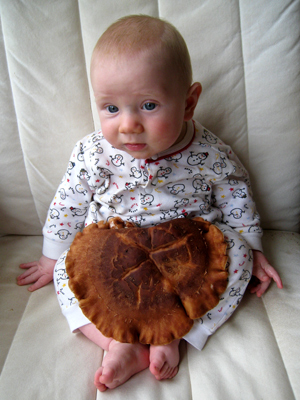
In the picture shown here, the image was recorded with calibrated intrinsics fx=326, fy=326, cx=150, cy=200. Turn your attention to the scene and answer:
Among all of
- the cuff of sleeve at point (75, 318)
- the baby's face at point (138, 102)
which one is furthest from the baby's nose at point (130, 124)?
the cuff of sleeve at point (75, 318)

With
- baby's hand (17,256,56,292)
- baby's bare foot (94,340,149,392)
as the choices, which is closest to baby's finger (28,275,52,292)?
baby's hand (17,256,56,292)

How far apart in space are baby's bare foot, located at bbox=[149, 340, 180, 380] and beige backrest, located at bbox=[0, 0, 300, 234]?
18.8 inches

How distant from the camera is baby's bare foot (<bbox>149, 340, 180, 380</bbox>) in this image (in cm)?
62

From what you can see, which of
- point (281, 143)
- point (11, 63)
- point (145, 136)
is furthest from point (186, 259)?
point (11, 63)

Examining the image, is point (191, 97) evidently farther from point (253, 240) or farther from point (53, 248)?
point (53, 248)

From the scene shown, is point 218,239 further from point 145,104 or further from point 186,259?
point 145,104

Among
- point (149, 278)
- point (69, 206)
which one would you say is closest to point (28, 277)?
point (69, 206)

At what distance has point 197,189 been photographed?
31.0 inches

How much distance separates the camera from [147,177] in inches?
29.5

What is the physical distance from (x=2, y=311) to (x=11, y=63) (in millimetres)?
597

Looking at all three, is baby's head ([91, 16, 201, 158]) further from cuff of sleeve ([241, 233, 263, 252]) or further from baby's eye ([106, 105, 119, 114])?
cuff of sleeve ([241, 233, 263, 252])

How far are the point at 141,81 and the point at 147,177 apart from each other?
0.24m

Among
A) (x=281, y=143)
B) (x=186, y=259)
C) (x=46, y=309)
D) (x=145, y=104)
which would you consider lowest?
(x=46, y=309)

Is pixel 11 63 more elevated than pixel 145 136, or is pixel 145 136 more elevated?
pixel 11 63
